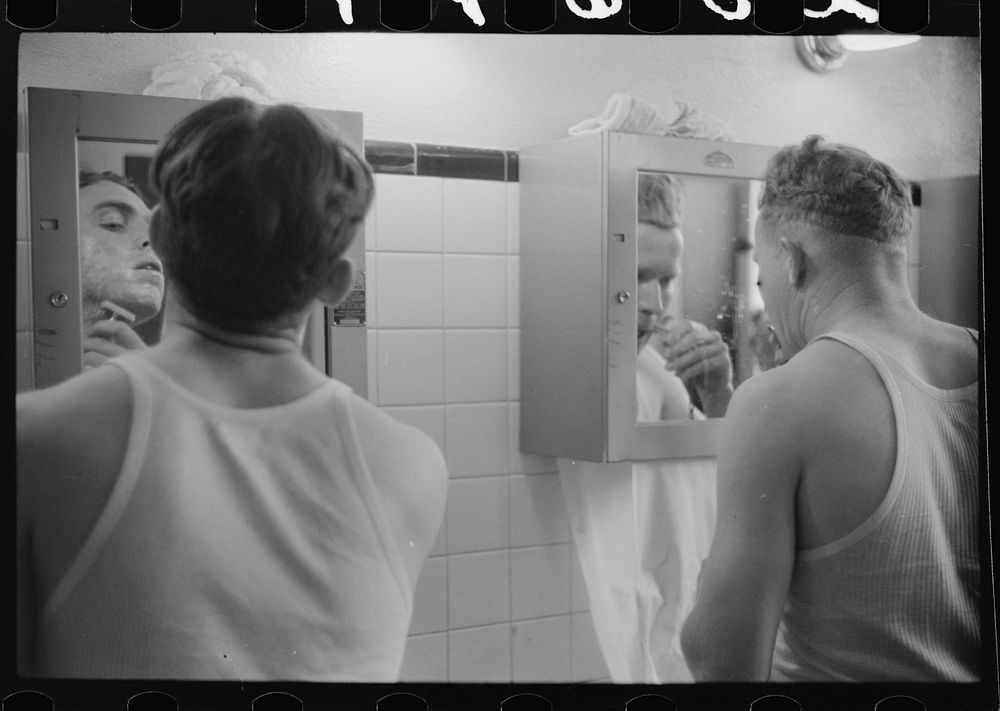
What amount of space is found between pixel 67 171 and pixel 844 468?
1436 millimetres

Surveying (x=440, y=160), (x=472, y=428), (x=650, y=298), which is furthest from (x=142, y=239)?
(x=650, y=298)

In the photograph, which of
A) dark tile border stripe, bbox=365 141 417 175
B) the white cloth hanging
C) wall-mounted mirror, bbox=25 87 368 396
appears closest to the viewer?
wall-mounted mirror, bbox=25 87 368 396

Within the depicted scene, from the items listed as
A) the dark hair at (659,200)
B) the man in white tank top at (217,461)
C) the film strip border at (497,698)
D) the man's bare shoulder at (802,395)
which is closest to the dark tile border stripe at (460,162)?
the man in white tank top at (217,461)

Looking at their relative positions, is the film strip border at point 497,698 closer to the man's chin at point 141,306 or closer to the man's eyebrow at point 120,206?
the man's chin at point 141,306

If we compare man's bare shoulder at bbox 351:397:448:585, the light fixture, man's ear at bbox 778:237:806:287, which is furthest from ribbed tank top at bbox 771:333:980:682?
man's bare shoulder at bbox 351:397:448:585

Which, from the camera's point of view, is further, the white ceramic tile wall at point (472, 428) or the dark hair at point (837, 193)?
the dark hair at point (837, 193)

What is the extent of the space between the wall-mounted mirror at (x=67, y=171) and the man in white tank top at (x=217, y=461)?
0.03 m

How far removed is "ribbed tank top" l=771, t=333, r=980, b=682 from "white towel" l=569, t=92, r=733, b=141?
0.46 metres

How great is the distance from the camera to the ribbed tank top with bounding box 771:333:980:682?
5.92 ft

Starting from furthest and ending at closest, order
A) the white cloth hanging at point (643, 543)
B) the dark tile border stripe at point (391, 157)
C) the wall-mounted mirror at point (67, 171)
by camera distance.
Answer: the white cloth hanging at point (643, 543) < the dark tile border stripe at point (391, 157) < the wall-mounted mirror at point (67, 171)

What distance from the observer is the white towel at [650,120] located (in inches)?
71.5

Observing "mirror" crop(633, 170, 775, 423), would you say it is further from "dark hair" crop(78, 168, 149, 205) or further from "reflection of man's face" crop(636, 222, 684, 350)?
"dark hair" crop(78, 168, 149, 205)

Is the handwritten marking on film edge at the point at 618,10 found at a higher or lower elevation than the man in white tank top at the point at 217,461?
higher

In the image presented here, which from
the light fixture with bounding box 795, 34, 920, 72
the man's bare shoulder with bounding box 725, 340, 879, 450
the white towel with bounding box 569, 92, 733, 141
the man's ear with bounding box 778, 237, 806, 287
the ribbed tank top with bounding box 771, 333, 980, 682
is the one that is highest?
the light fixture with bounding box 795, 34, 920, 72
